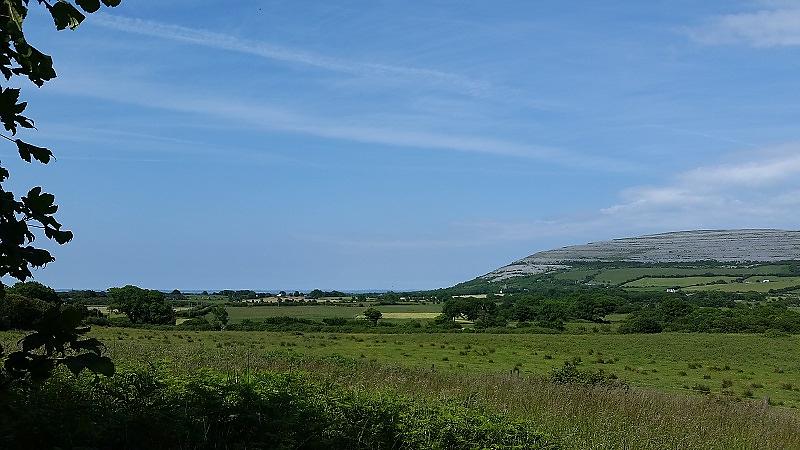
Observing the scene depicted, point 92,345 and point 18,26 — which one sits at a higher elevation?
point 18,26

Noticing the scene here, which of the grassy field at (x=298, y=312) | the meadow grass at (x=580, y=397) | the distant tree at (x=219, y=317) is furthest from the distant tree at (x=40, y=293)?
the grassy field at (x=298, y=312)

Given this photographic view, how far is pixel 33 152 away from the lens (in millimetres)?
3920

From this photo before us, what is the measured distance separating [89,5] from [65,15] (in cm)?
15

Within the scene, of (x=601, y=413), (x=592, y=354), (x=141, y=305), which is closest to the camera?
(x=601, y=413)

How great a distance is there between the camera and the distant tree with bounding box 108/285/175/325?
81.6 m

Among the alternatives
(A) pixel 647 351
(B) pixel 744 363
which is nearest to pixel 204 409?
(B) pixel 744 363

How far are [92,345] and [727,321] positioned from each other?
9554cm

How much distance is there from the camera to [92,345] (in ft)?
12.3

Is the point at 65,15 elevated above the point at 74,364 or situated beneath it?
elevated above

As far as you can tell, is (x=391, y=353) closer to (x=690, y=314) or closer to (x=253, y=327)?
(x=253, y=327)

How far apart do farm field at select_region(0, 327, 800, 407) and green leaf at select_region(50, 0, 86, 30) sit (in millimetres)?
12631

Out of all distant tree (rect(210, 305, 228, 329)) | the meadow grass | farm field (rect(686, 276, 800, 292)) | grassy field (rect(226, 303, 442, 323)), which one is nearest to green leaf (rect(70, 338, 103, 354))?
the meadow grass

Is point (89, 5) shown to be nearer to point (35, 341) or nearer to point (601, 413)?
point (35, 341)

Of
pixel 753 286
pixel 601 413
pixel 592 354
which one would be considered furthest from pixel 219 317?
pixel 753 286
